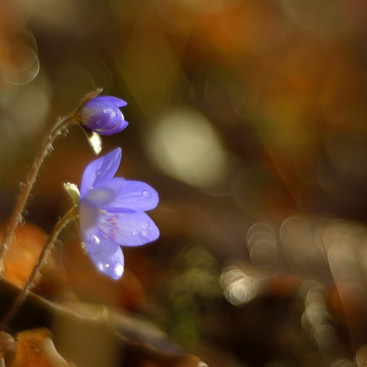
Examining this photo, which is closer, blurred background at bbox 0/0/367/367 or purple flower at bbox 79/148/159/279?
purple flower at bbox 79/148/159/279

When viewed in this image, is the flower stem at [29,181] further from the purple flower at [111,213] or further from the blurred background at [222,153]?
the blurred background at [222,153]

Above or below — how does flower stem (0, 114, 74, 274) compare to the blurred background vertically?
above

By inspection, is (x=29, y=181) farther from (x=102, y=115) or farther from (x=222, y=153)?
(x=222, y=153)

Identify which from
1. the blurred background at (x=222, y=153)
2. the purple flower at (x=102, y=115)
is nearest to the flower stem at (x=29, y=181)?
the purple flower at (x=102, y=115)

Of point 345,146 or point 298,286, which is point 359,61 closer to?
point 345,146

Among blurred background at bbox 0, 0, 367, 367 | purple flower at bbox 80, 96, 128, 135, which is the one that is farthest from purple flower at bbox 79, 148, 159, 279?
blurred background at bbox 0, 0, 367, 367

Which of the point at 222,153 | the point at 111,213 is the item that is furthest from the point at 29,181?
the point at 222,153

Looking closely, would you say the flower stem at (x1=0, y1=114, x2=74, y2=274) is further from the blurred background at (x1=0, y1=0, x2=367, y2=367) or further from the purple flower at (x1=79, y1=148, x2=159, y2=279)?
the blurred background at (x1=0, y1=0, x2=367, y2=367)

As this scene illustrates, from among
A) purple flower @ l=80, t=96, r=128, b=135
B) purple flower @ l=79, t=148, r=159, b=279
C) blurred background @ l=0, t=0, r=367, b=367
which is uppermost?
purple flower @ l=80, t=96, r=128, b=135
